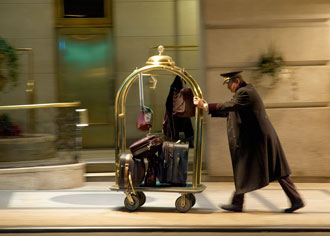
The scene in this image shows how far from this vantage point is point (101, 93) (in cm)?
1293

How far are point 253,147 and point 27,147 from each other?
12.2ft

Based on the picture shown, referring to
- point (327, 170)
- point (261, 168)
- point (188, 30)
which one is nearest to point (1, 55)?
point (188, 30)

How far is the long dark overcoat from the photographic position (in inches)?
320

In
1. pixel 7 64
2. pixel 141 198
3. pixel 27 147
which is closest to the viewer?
pixel 141 198

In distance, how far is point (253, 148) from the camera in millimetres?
8195

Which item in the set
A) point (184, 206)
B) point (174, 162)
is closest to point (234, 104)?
point (174, 162)

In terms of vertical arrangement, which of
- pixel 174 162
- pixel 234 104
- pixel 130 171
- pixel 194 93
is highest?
pixel 194 93

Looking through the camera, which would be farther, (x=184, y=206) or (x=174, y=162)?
(x=184, y=206)

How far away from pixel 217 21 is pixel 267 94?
54.9 inches

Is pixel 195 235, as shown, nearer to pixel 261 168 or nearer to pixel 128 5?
pixel 261 168

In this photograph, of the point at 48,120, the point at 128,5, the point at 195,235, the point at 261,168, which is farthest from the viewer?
the point at 128,5

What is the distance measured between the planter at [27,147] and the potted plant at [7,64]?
3.79ft

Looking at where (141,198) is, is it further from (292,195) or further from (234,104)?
(292,195)

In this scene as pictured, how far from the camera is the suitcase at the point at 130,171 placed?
815 centimetres
